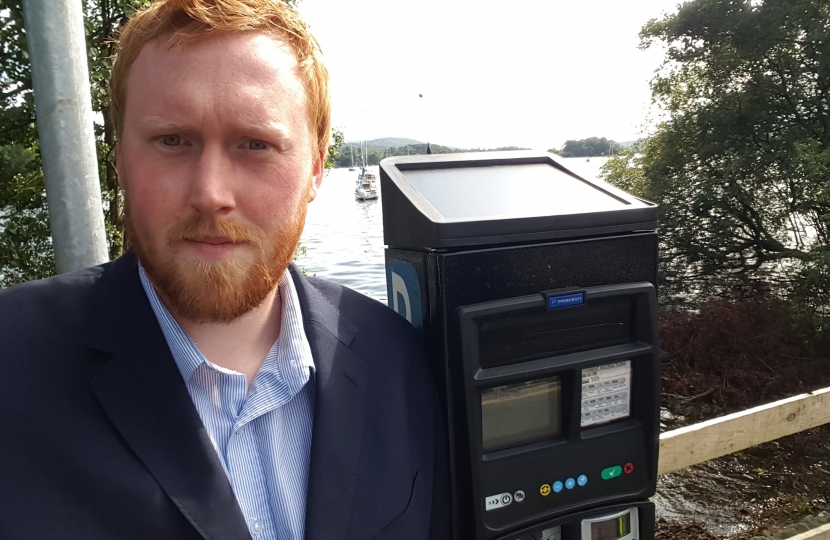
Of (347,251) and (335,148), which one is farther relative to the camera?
(347,251)

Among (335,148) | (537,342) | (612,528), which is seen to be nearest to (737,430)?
(612,528)

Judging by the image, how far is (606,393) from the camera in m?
1.54

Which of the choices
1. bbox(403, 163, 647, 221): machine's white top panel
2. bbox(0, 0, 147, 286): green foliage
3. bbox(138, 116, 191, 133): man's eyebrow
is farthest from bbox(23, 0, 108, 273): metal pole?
bbox(0, 0, 147, 286): green foliage

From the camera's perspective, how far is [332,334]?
1.43 meters

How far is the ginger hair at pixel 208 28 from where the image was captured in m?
1.20

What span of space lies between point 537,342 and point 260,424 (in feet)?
2.19

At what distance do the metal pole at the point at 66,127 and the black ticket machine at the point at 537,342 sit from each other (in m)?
0.87

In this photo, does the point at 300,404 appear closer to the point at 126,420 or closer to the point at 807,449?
the point at 126,420

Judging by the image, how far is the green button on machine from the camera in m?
1.53

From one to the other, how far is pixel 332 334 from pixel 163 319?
38cm

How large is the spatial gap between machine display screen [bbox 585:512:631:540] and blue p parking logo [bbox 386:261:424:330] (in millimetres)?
702

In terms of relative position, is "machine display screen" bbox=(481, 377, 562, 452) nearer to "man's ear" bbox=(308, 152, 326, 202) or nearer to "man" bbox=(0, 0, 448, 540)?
"man" bbox=(0, 0, 448, 540)

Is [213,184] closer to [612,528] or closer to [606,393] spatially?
[606,393]

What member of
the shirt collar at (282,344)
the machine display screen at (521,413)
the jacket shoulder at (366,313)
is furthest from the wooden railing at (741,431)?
the shirt collar at (282,344)
